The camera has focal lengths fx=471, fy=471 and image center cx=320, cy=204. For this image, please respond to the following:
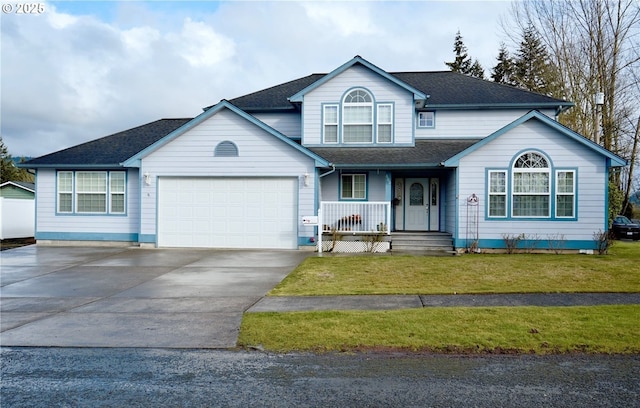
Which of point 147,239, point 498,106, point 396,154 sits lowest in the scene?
point 147,239

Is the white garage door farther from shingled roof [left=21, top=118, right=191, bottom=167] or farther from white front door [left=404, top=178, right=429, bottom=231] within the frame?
white front door [left=404, top=178, right=429, bottom=231]

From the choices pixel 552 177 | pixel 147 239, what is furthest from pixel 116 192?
pixel 552 177

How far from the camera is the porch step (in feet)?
54.3

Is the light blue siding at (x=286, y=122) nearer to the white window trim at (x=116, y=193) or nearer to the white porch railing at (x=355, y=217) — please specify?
the white porch railing at (x=355, y=217)

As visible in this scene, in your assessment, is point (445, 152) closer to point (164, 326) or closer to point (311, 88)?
point (311, 88)

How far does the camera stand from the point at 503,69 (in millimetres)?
47281

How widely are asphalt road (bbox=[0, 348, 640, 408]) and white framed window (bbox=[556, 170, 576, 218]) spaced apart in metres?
11.0

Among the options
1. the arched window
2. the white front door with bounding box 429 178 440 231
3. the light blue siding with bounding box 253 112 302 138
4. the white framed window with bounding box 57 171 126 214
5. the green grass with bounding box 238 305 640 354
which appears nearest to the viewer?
the green grass with bounding box 238 305 640 354

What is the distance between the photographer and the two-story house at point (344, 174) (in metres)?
15.7

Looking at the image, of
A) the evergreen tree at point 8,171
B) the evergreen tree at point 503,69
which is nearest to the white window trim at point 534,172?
the evergreen tree at point 503,69

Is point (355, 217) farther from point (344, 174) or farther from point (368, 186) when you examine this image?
point (344, 174)

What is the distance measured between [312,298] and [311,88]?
11.3 metres

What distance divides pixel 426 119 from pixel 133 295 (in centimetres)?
1409

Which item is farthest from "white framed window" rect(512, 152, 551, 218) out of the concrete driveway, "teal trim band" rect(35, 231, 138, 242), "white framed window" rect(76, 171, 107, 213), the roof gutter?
"white framed window" rect(76, 171, 107, 213)
